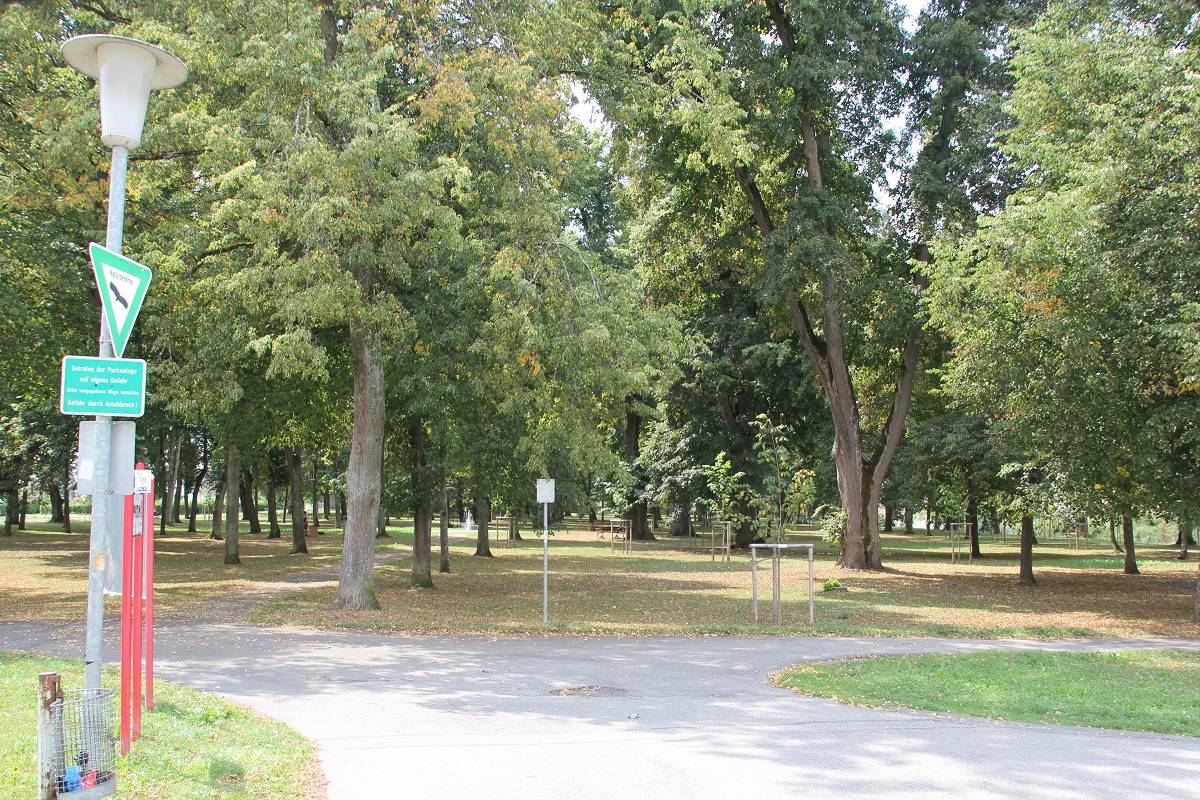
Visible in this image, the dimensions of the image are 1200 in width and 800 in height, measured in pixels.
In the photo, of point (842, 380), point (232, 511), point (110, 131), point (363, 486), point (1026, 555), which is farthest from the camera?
point (232, 511)

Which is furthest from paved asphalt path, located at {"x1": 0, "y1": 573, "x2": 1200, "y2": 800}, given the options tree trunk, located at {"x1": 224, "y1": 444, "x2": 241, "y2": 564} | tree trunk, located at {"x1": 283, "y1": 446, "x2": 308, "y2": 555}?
tree trunk, located at {"x1": 283, "y1": 446, "x2": 308, "y2": 555}

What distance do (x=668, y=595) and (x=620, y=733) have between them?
13538mm

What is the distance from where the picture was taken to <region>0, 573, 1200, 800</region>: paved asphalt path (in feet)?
19.5

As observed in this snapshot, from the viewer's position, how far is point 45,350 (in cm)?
2042

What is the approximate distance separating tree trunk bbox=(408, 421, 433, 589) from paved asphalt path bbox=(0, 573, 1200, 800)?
874cm

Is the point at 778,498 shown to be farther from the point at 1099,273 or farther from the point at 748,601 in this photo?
the point at 1099,273

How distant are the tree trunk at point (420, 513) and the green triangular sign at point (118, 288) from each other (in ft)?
48.8

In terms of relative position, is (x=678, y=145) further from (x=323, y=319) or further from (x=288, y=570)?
(x=288, y=570)

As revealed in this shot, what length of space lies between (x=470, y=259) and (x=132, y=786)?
11190 mm

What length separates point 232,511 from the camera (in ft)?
89.1

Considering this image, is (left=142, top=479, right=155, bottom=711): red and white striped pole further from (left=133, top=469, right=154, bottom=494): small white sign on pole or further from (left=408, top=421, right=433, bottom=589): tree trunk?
(left=408, top=421, right=433, bottom=589): tree trunk

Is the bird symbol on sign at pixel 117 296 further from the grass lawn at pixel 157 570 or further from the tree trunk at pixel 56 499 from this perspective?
the tree trunk at pixel 56 499

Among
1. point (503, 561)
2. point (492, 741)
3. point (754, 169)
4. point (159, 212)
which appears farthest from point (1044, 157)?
point (503, 561)

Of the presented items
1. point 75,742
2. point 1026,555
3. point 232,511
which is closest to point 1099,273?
point 1026,555
